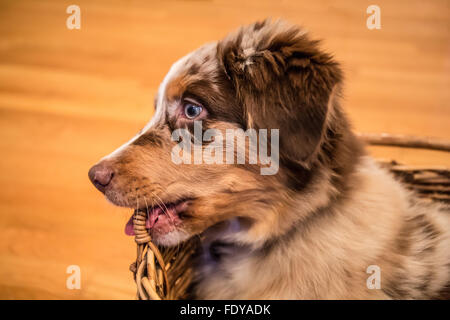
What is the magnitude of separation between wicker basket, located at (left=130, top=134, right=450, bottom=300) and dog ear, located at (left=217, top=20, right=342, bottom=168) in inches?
18.5

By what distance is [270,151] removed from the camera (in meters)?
1.21

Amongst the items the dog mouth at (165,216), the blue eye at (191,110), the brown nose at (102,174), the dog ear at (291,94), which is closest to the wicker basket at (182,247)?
the dog mouth at (165,216)

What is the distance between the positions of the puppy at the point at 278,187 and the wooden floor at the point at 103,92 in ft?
2.39

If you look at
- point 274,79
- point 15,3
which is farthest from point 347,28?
point 15,3

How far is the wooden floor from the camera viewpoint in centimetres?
205

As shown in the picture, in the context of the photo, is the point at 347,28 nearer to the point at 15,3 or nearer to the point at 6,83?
the point at 6,83

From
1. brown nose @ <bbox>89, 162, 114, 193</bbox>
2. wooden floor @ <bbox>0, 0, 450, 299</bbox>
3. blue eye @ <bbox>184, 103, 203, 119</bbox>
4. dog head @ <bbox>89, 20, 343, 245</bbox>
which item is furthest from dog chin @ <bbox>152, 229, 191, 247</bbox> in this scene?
wooden floor @ <bbox>0, 0, 450, 299</bbox>

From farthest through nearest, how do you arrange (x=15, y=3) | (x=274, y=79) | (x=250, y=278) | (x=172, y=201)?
(x=15, y=3) < (x=250, y=278) < (x=172, y=201) < (x=274, y=79)

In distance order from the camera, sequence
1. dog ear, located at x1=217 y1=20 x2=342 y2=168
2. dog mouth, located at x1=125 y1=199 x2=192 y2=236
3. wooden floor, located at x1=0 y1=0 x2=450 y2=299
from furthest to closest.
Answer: wooden floor, located at x1=0 y1=0 x2=450 y2=299 < dog mouth, located at x1=125 y1=199 x2=192 y2=236 < dog ear, located at x1=217 y1=20 x2=342 y2=168

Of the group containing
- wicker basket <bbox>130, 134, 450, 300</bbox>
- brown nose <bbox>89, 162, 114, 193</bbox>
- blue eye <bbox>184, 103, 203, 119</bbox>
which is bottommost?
wicker basket <bbox>130, 134, 450, 300</bbox>

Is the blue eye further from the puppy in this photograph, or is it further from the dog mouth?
the dog mouth

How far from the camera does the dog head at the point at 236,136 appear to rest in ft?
3.82

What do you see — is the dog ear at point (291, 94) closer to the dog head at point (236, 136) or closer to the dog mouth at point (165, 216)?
the dog head at point (236, 136)

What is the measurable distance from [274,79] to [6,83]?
8.19 ft
